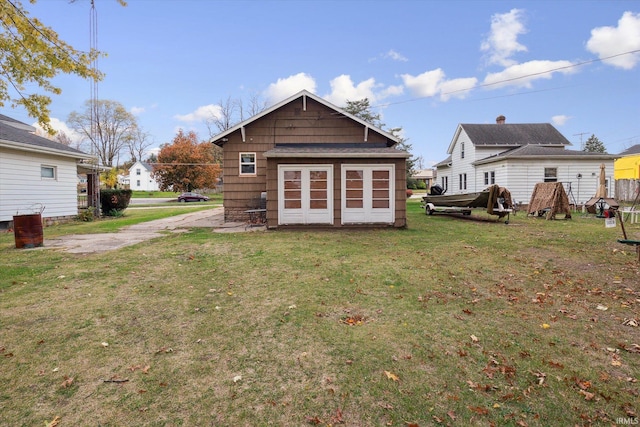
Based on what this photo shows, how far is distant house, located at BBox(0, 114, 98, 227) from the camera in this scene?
41.2 feet

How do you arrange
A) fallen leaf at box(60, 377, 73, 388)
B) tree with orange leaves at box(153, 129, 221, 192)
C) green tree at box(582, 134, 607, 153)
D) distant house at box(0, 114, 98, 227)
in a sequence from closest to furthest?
fallen leaf at box(60, 377, 73, 388), distant house at box(0, 114, 98, 227), tree with orange leaves at box(153, 129, 221, 192), green tree at box(582, 134, 607, 153)

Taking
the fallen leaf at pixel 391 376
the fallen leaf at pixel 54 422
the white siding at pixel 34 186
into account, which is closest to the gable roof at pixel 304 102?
the white siding at pixel 34 186

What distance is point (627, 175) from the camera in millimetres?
34406

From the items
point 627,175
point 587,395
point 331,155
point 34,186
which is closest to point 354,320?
point 587,395

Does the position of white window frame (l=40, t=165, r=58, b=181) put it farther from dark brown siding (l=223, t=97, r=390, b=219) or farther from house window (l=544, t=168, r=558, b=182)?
house window (l=544, t=168, r=558, b=182)

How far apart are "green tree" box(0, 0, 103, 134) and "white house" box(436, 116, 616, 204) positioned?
70.8 feet

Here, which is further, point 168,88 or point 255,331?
point 168,88

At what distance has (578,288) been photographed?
17.1 ft

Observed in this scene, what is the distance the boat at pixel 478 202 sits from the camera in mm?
13648

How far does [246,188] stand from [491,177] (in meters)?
17.8

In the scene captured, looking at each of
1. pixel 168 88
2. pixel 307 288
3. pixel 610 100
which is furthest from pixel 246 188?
pixel 610 100

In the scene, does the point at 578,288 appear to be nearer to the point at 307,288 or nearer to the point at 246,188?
the point at 307,288

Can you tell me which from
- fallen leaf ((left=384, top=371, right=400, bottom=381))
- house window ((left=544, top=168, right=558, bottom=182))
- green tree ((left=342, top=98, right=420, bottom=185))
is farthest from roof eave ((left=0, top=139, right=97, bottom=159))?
green tree ((left=342, top=98, right=420, bottom=185))

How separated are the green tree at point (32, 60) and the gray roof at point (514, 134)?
25.0 metres
